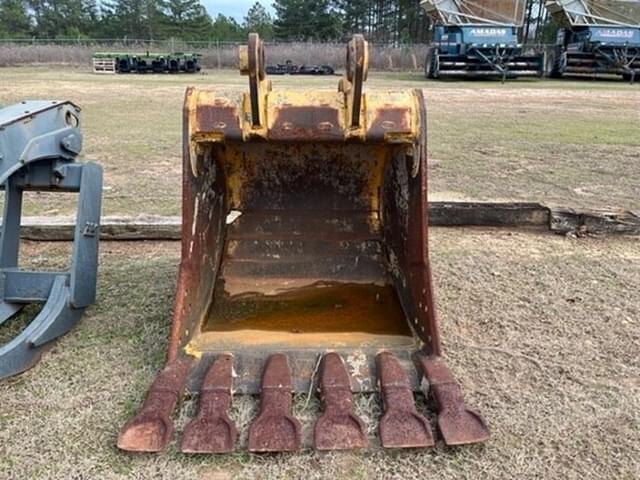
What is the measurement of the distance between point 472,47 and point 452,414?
20.0m

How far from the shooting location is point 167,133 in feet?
26.4

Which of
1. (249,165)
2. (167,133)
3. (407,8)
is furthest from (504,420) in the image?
(407,8)

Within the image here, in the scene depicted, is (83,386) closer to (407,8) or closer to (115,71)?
(115,71)

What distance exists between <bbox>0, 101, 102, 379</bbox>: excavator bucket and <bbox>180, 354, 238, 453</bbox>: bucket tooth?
0.75m

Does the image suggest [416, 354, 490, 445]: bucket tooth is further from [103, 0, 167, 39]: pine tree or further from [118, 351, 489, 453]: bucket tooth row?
[103, 0, 167, 39]: pine tree

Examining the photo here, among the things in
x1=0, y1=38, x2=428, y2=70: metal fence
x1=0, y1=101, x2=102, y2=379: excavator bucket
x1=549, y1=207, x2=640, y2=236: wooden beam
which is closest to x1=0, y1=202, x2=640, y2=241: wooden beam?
x1=549, y1=207, x2=640, y2=236: wooden beam

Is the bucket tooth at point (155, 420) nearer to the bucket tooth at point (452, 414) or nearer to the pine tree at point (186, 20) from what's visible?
the bucket tooth at point (452, 414)

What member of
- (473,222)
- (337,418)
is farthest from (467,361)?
(473,222)

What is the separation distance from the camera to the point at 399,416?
6.02 ft

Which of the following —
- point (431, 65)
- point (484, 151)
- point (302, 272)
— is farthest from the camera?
point (431, 65)

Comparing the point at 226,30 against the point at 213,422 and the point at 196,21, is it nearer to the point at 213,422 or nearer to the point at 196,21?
the point at 196,21

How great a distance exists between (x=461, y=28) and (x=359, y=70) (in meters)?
19.7

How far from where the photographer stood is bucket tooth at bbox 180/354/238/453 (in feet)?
5.72

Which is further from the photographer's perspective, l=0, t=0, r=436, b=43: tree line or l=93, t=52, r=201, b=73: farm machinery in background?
l=0, t=0, r=436, b=43: tree line
